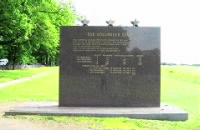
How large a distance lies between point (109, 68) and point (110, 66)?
7 cm

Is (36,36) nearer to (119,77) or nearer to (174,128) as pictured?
(119,77)

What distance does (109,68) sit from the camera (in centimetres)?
1734

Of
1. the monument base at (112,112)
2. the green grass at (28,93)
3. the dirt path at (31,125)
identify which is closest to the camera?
the dirt path at (31,125)

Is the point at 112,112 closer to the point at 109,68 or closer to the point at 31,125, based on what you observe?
the point at 109,68

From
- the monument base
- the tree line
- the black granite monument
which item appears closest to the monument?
the black granite monument

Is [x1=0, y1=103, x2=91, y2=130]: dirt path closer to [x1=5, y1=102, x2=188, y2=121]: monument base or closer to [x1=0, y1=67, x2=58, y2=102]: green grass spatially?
[x1=5, y1=102, x2=188, y2=121]: monument base

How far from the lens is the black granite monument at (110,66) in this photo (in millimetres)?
17281

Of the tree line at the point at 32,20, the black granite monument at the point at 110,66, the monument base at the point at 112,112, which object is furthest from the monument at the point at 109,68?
the tree line at the point at 32,20

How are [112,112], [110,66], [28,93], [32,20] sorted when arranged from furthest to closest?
[32,20], [28,93], [110,66], [112,112]

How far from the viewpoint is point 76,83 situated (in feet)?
57.2

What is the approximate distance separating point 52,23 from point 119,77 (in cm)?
3885

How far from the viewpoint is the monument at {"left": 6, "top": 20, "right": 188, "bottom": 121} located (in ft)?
56.7

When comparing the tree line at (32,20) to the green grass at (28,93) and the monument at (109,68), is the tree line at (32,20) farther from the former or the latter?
the monument at (109,68)

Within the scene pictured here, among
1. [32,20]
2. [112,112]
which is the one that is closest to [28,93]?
[112,112]
